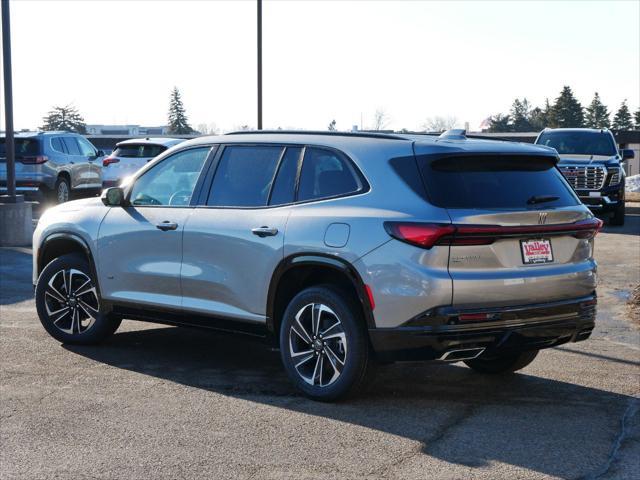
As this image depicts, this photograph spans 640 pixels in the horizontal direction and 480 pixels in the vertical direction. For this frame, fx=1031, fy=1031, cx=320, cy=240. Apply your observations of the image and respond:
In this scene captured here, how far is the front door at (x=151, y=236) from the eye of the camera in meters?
7.62

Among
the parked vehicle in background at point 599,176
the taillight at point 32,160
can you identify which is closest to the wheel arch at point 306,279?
the parked vehicle in background at point 599,176

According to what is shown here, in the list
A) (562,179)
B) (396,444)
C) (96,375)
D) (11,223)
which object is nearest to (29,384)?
(96,375)

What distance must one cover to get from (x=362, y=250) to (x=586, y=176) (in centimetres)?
1681

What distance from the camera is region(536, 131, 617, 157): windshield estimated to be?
76.1 feet

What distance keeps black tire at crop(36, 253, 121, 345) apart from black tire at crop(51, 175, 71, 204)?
48.4 feet

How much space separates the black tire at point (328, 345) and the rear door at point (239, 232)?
311mm

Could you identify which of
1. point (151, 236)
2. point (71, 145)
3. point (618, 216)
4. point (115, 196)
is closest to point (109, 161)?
point (71, 145)

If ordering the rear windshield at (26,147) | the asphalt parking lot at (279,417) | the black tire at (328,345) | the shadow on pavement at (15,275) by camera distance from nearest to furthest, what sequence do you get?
the asphalt parking lot at (279,417), the black tire at (328,345), the shadow on pavement at (15,275), the rear windshield at (26,147)

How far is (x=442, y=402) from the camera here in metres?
6.71

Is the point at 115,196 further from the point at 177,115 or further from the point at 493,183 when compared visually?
the point at 177,115

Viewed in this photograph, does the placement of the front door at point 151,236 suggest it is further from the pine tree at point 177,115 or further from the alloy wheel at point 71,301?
the pine tree at point 177,115

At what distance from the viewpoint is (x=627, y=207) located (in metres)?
30.9

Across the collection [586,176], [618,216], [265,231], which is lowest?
[618,216]

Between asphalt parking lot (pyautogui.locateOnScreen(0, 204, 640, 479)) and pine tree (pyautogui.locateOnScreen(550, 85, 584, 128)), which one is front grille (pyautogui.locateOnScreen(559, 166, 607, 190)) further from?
pine tree (pyautogui.locateOnScreen(550, 85, 584, 128))
